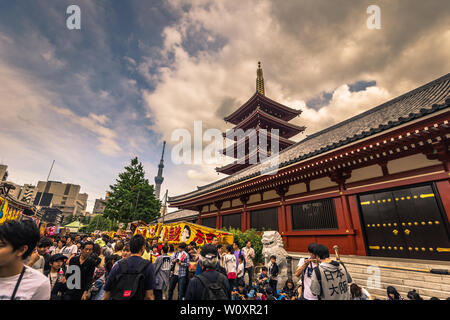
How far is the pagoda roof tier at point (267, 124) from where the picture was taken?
19.6 meters

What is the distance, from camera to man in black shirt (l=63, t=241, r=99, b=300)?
3.41 meters

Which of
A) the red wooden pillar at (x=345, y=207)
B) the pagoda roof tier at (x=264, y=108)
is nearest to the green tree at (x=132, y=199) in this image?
the pagoda roof tier at (x=264, y=108)

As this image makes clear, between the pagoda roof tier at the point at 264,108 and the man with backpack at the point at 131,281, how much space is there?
19.7 m

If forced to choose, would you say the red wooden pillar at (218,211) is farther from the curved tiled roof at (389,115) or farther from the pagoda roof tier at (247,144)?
the pagoda roof tier at (247,144)

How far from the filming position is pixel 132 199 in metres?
25.4

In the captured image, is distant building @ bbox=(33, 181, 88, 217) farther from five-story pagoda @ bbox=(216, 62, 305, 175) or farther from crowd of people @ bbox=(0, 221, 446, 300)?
crowd of people @ bbox=(0, 221, 446, 300)

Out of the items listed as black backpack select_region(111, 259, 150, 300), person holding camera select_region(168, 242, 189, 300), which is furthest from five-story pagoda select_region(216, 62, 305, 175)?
black backpack select_region(111, 259, 150, 300)

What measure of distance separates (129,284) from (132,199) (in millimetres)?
25521

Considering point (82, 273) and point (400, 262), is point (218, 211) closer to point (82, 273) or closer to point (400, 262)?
point (400, 262)

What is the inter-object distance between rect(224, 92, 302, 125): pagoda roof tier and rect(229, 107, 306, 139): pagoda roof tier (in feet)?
4.45

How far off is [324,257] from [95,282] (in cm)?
449
